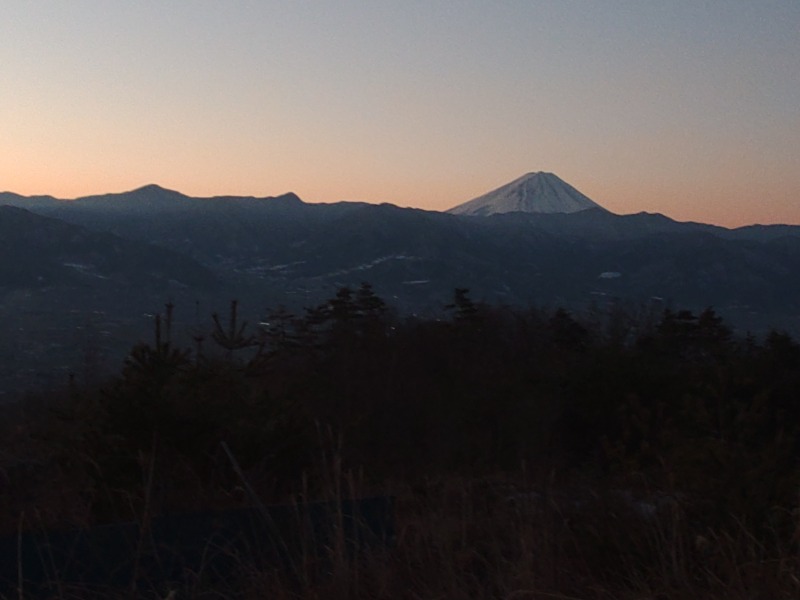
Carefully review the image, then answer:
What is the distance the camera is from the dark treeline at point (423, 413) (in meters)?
5.56

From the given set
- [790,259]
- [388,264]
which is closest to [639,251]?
[790,259]

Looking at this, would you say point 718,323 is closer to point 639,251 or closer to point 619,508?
point 619,508

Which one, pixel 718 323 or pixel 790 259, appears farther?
pixel 790 259

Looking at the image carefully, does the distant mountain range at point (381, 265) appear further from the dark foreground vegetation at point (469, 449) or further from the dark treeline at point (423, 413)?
the dark foreground vegetation at point (469, 449)

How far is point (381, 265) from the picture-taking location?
11731 centimetres

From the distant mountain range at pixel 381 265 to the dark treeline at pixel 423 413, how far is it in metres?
52.1

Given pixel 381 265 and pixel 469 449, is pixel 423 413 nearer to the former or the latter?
pixel 469 449

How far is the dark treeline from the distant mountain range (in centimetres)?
5209

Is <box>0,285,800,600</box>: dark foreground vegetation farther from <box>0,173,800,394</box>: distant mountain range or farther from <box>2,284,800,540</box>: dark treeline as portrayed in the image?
<box>0,173,800,394</box>: distant mountain range

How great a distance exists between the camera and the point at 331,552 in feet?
13.8

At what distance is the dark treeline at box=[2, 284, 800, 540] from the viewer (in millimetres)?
5559

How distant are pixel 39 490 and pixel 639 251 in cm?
11694

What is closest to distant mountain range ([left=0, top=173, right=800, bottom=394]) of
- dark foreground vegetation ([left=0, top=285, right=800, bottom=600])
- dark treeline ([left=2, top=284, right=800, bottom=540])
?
dark treeline ([left=2, top=284, right=800, bottom=540])

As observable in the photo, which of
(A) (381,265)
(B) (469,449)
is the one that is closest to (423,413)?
(B) (469,449)
